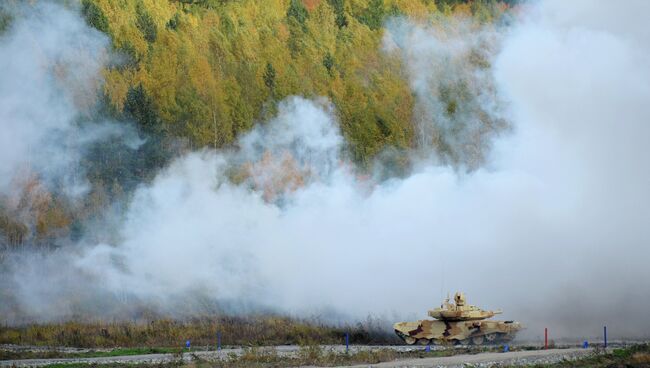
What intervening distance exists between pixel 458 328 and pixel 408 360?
20.8 ft

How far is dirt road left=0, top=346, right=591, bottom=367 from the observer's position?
43906 millimetres

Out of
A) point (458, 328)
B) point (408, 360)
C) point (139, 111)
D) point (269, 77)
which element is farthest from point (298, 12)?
point (408, 360)

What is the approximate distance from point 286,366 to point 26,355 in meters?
9.89

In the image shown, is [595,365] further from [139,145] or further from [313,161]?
[139,145]

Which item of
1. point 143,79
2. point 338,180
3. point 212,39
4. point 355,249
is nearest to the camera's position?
point 355,249

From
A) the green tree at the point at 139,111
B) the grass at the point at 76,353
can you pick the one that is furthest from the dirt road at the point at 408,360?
the green tree at the point at 139,111

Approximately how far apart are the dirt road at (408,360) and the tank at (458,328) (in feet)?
4.84

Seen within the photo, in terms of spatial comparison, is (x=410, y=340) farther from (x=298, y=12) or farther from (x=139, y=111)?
(x=298, y=12)

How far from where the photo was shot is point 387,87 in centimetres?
7575

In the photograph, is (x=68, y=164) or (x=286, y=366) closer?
(x=286, y=366)

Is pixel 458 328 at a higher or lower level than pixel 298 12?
lower

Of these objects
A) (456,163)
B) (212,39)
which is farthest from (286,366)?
(212,39)

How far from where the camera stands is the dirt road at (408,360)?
43.9m

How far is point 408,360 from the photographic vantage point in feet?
148
